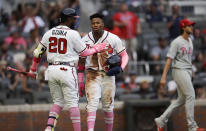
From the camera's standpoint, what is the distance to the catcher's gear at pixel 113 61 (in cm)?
991

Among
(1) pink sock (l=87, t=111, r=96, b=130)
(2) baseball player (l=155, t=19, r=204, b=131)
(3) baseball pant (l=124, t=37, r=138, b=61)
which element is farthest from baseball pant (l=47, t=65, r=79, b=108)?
(3) baseball pant (l=124, t=37, r=138, b=61)

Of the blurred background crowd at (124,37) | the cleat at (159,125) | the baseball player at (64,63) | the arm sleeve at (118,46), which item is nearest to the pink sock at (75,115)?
the baseball player at (64,63)

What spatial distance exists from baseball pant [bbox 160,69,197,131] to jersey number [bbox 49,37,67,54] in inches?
103

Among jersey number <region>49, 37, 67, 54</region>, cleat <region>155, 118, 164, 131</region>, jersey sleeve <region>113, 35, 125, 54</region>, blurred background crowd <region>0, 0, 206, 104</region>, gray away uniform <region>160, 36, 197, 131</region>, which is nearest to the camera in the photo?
jersey number <region>49, 37, 67, 54</region>

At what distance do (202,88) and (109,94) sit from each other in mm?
5274

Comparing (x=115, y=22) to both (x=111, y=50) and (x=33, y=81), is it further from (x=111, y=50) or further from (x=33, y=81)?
(x=111, y=50)

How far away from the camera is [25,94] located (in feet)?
48.3

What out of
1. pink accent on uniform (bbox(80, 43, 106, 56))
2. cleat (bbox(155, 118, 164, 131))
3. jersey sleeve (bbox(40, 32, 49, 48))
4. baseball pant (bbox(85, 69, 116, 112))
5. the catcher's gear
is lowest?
cleat (bbox(155, 118, 164, 131))

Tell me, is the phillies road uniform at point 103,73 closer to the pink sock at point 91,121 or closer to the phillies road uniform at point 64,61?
the pink sock at point 91,121

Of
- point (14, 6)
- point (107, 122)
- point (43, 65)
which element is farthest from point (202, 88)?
point (14, 6)

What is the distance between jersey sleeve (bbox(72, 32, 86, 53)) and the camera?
31.0 ft

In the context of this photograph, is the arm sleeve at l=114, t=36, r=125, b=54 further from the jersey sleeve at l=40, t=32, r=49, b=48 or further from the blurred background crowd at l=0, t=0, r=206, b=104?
the blurred background crowd at l=0, t=0, r=206, b=104

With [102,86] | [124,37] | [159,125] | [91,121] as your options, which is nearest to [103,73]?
[102,86]

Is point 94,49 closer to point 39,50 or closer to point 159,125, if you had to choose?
point 39,50
